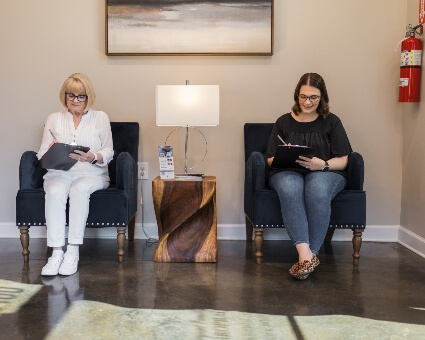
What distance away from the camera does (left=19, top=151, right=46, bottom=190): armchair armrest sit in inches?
134

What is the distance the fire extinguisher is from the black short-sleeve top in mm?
570

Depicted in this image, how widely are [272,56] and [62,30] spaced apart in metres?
1.40

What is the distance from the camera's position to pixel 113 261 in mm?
3418

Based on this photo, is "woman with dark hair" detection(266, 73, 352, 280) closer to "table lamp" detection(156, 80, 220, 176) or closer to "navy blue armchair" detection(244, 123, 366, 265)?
"navy blue armchair" detection(244, 123, 366, 265)

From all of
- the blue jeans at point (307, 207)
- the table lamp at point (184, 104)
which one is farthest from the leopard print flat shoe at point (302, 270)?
the table lamp at point (184, 104)

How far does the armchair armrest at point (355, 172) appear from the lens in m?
3.37

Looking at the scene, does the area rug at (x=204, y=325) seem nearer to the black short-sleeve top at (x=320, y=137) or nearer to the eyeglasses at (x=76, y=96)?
the black short-sleeve top at (x=320, y=137)

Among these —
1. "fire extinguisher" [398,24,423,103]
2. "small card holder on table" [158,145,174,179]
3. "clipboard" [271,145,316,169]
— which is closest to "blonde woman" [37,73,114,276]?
"small card holder on table" [158,145,174,179]

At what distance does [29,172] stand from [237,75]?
148 cm

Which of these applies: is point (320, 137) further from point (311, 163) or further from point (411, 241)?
point (411, 241)

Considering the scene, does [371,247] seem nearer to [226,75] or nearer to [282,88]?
[282,88]

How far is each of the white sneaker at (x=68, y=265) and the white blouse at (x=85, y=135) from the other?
494 mm

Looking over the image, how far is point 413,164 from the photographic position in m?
3.81

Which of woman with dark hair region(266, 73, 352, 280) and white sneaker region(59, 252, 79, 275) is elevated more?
woman with dark hair region(266, 73, 352, 280)
